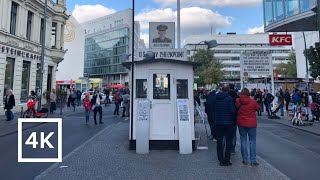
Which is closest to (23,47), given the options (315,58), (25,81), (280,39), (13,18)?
(13,18)

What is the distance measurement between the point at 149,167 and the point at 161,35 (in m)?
5.09

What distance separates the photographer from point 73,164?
22.5 ft

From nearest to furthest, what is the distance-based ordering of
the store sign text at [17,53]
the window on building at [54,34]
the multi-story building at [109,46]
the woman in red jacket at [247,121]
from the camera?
the woman in red jacket at [247,121]
the store sign text at [17,53]
the window on building at [54,34]
the multi-story building at [109,46]

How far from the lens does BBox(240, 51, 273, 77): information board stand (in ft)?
78.5

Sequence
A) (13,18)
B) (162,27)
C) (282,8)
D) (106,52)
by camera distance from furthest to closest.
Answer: (106,52)
(13,18)
(282,8)
(162,27)

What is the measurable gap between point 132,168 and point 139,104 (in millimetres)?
2624

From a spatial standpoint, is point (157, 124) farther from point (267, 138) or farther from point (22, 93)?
point (22, 93)

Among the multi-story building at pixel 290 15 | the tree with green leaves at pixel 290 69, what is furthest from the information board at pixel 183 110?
the tree with green leaves at pixel 290 69

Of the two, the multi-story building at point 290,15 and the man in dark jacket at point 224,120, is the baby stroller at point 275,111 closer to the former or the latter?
the multi-story building at point 290,15

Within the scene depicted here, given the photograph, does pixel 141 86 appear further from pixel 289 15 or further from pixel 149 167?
pixel 289 15

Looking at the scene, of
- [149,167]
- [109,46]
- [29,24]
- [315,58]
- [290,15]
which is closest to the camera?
[149,167]

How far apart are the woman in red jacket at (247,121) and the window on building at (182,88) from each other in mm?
2239

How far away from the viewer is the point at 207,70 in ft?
212

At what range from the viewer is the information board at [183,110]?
28.1 feet
